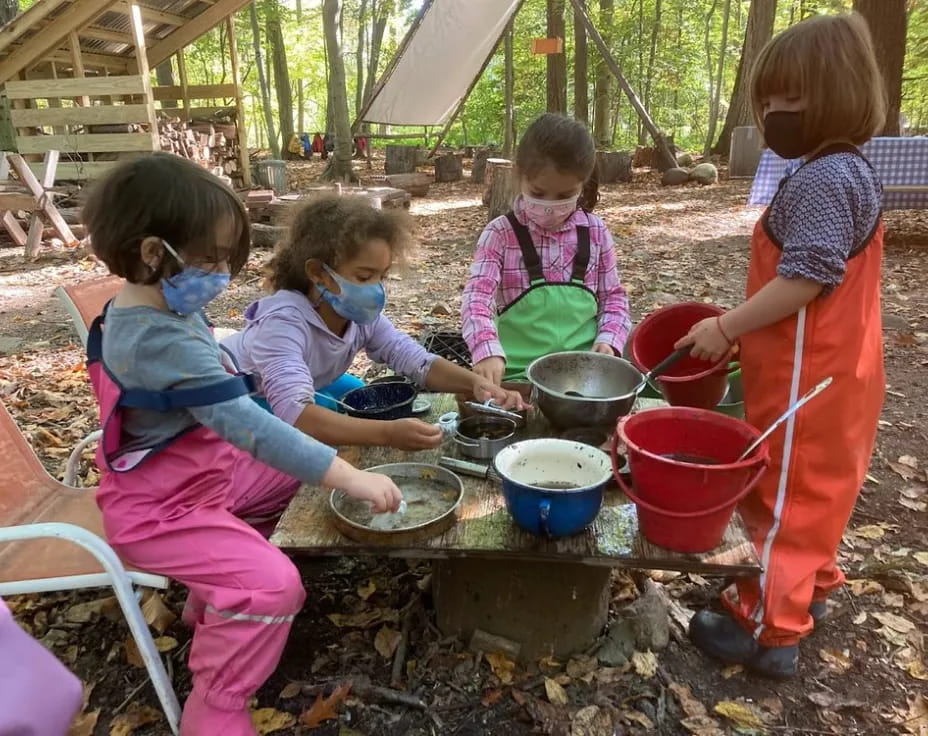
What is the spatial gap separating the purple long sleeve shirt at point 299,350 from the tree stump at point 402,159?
1255 cm

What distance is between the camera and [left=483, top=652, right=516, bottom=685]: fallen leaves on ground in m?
2.17

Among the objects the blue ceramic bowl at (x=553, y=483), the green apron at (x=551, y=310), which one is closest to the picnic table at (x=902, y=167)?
the green apron at (x=551, y=310)

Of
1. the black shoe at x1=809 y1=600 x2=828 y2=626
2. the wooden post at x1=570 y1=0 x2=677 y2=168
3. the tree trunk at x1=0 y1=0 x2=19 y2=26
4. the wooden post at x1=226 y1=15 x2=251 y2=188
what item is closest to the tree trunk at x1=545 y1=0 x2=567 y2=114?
the wooden post at x1=570 y1=0 x2=677 y2=168

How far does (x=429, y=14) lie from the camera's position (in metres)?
12.9

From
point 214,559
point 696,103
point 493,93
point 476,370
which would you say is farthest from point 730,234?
point 696,103

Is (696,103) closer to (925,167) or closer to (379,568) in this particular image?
(925,167)

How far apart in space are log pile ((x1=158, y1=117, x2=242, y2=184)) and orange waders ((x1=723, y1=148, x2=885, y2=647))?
9.98 metres

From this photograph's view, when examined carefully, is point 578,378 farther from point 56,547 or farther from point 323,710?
point 56,547

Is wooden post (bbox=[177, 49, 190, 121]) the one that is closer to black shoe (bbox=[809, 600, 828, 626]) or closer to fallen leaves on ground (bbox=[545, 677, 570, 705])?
fallen leaves on ground (bbox=[545, 677, 570, 705])

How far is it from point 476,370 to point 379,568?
36.3 inches

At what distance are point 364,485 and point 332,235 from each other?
3.18ft

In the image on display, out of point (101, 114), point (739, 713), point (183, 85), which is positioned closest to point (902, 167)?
point (739, 713)

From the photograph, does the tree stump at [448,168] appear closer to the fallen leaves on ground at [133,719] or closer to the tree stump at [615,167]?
the tree stump at [615,167]

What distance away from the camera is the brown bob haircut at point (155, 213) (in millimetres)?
1653
